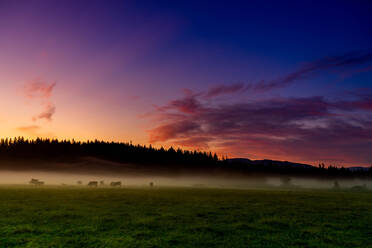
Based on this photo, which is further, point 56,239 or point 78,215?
point 78,215

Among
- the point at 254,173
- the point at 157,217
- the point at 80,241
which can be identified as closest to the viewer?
the point at 80,241

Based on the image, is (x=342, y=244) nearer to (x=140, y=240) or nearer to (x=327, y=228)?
(x=327, y=228)

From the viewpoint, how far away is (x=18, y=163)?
19938cm

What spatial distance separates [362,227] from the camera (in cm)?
2109

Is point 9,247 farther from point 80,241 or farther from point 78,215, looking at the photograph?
point 78,215

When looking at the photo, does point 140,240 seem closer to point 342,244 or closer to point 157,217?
point 157,217

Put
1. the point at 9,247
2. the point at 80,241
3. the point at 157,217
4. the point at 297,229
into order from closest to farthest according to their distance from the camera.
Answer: the point at 9,247 < the point at 80,241 < the point at 297,229 < the point at 157,217

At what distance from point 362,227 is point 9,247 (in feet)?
71.7

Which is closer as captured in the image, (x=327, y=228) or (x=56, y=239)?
(x=56, y=239)

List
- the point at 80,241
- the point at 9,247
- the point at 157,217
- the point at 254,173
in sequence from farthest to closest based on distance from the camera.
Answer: the point at 254,173, the point at 157,217, the point at 80,241, the point at 9,247

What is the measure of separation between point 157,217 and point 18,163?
207011 mm

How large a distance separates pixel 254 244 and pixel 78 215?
15558 mm

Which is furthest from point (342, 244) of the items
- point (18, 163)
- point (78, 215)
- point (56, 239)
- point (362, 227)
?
point (18, 163)

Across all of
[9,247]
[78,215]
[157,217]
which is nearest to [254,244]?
[157,217]
